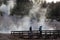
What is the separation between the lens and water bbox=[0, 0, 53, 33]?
10.6m

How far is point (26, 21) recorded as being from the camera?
424 inches

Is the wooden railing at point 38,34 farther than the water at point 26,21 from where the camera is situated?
No

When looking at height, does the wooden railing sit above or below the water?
below

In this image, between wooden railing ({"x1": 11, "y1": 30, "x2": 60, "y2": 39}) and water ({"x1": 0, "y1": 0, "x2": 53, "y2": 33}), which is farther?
water ({"x1": 0, "y1": 0, "x2": 53, "y2": 33})

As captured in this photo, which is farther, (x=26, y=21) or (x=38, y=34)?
(x=26, y=21)

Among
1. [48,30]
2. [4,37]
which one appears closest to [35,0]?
[48,30]

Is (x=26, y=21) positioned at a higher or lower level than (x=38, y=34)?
higher

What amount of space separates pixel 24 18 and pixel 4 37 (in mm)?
1540

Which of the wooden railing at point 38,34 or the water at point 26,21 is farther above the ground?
the water at point 26,21

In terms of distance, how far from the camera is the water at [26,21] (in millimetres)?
10633

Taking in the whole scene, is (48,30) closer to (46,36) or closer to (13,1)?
(46,36)

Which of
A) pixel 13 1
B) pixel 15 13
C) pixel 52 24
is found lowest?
pixel 52 24

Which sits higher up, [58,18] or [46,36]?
[58,18]

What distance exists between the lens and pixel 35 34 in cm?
1050
